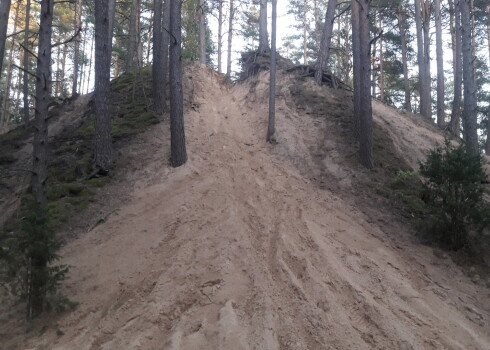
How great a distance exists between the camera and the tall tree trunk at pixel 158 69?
13.4 meters

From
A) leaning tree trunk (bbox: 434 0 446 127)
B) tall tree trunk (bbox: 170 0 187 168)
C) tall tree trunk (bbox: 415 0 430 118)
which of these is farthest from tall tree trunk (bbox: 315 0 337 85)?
tall tree trunk (bbox: 170 0 187 168)

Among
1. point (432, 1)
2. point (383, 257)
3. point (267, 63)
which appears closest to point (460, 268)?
point (383, 257)

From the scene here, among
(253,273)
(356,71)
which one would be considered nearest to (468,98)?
(356,71)

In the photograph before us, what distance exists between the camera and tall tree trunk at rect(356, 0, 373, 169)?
1024 cm

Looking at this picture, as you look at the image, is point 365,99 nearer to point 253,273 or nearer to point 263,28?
point 253,273

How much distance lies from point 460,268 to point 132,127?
9471 millimetres

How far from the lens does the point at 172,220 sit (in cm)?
797

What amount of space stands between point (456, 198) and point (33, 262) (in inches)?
274

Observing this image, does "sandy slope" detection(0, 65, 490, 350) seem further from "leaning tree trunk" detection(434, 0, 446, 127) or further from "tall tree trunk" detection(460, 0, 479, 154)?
"leaning tree trunk" detection(434, 0, 446, 127)

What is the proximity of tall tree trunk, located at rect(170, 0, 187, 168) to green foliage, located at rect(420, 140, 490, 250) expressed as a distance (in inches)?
227

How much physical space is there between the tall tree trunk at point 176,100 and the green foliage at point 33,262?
4757 mm

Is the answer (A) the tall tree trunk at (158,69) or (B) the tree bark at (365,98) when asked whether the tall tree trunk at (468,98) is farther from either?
(A) the tall tree trunk at (158,69)

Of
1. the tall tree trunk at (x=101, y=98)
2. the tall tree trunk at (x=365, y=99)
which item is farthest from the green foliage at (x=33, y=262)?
the tall tree trunk at (x=365, y=99)

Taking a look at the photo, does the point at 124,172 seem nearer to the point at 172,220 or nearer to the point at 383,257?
the point at 172,220
